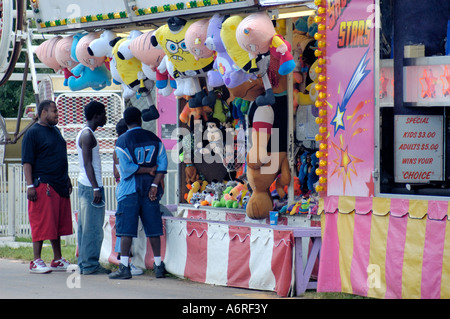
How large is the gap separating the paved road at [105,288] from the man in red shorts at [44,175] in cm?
53

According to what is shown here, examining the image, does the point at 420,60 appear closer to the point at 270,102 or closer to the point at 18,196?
the point at 270,102

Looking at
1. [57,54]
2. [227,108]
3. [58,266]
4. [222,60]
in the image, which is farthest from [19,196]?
[222,60]

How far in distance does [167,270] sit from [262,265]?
5.60 feet

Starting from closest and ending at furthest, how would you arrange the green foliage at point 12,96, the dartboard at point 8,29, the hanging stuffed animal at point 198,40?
the hanging stuffed animal at point 198,40
the dartboard at point 8,29
the green foliage at point 12,96

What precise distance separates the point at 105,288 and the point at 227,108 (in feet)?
9.92

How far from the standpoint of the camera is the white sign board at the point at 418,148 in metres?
7.78

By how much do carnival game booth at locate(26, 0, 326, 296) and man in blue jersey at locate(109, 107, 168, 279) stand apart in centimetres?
39

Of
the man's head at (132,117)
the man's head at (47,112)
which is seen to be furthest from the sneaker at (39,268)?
the man's head at (132,117)

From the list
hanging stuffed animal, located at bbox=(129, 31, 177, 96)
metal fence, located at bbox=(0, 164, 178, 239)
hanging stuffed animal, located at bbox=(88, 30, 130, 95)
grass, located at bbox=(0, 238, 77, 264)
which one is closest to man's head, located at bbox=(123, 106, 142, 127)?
hanging stuffed animal, located at bbox=(129, 31, 177, 96)

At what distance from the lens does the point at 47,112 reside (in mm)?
10172

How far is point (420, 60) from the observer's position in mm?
7609

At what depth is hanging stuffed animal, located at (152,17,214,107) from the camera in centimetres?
947

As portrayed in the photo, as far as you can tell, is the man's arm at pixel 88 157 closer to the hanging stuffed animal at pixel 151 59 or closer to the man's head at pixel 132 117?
the man's head at pixel 132 117

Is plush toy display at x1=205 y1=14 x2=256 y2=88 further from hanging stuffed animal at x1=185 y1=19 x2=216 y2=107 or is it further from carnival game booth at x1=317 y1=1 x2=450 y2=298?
carnival game booth at x1=317 y1=1 x2=450 y2=298
